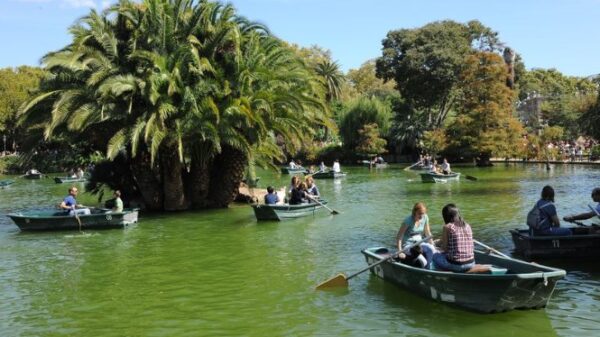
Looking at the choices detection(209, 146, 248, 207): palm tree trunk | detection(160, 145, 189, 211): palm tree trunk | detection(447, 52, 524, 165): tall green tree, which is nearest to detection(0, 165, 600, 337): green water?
detection(160, 145, 189, 211): palm tree trunk

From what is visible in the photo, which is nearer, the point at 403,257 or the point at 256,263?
the point at 403,257

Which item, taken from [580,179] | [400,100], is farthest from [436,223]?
[400,100]

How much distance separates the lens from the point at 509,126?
190 ft

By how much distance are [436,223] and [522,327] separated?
11926mm

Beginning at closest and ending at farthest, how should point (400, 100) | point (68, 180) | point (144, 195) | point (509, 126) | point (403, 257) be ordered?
point (403, 257)
point (144, 195)
point (68, 180)
point (509, 126)
point (400, 100)

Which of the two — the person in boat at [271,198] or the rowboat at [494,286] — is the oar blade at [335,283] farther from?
the person in boat at [271,198]

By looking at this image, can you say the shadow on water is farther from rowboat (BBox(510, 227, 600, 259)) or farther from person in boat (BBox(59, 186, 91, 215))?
person in boat (BBox(59, 186, 91, 215))

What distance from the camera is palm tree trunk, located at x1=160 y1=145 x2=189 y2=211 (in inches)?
1054

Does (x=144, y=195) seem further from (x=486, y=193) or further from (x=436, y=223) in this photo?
(x=486, y=193)

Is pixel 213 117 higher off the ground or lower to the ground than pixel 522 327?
higher

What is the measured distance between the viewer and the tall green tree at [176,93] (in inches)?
962

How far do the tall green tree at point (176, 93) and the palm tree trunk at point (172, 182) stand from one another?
49 millimetres

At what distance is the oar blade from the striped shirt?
2.74 meters

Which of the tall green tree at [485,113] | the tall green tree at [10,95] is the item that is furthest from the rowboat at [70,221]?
the tall green tree at [10,95]
